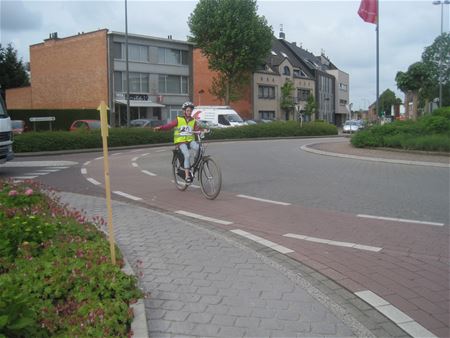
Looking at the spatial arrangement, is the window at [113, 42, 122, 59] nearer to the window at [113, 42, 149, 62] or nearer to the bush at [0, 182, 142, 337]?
the window at [113, 42, 149, 62]

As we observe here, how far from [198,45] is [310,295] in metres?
52.3

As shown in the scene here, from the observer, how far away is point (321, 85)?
87.2 m

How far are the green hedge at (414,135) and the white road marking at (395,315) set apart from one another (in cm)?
1495

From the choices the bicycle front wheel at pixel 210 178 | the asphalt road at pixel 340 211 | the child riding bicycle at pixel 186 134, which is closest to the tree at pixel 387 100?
the asphalt road at pixel 340 211

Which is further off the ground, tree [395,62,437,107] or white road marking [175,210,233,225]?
tree [395,62,437,107]

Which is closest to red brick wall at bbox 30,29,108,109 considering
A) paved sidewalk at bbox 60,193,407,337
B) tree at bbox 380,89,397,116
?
paved sidewalk at bbox 60,193,407,337

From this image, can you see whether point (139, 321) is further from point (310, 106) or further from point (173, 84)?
point (310, 106)

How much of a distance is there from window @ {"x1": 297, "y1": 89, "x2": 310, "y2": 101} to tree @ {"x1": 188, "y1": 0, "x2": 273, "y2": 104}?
23.9 metres

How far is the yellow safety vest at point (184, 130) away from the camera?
1007cm

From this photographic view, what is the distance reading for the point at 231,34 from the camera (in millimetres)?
51781

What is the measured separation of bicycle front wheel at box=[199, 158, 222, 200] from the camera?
370 inches

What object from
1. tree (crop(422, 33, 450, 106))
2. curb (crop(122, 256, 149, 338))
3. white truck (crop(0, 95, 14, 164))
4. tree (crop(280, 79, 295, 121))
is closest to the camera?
curb (crop(122, 256, 149, 338))

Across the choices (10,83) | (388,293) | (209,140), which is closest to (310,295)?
(388,293)

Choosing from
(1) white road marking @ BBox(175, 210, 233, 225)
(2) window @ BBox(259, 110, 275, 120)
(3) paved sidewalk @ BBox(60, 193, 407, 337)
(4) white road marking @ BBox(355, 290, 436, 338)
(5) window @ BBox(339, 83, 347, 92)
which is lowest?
(4) white road marking @ BBox(355, 290, 436, 338)
